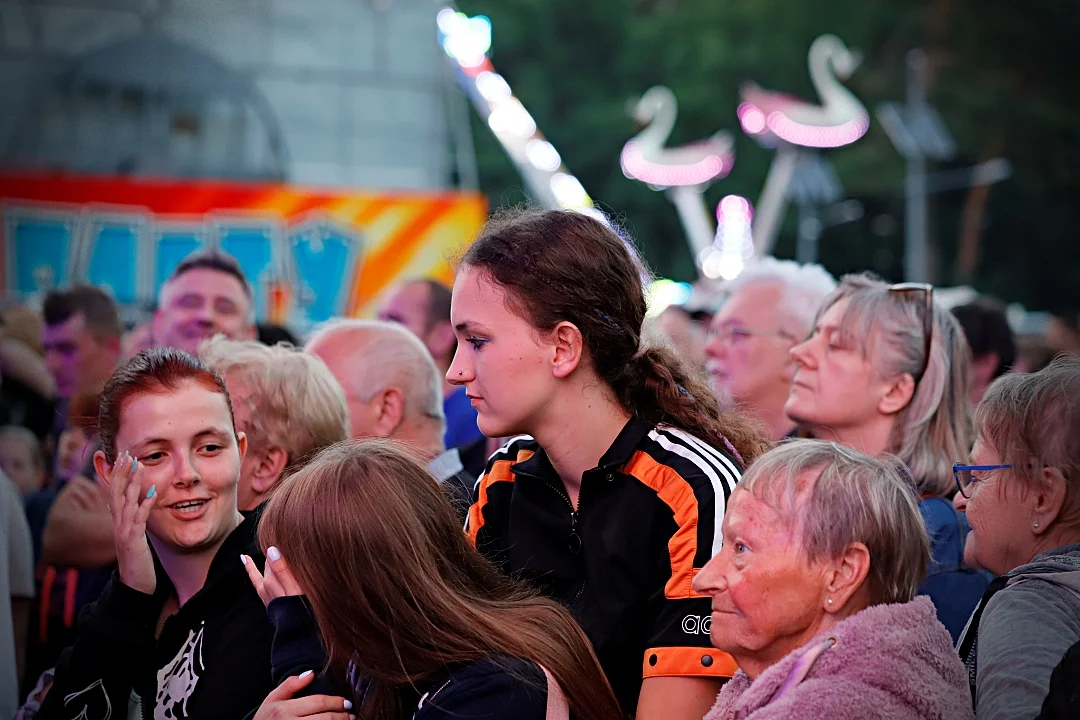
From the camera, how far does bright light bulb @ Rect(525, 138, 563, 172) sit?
1822cm

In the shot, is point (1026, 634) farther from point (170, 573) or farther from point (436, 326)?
point (436, 326)

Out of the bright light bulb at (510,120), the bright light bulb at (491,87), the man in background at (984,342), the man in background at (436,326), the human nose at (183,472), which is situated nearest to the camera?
the human nose at (183,472)

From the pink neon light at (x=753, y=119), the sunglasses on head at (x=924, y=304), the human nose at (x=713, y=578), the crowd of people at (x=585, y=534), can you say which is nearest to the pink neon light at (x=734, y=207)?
the pink neon light at (x=753, y=119)

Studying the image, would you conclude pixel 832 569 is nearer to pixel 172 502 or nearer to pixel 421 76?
pixel 172 502

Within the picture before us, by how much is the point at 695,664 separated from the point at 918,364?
163 centimetres

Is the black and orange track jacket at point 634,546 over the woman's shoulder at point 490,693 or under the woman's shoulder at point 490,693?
over

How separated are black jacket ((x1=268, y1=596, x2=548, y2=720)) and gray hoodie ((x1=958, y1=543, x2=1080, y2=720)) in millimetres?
849

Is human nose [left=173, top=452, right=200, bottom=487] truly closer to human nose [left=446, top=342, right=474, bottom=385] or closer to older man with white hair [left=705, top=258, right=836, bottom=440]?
human nose [left=446, top=342, right=474, bottom=385]

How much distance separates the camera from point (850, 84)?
3725cm

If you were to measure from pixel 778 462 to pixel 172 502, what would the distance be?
1.63 metres

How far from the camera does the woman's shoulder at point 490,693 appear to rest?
2375mm

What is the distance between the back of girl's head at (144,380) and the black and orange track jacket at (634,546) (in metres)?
0.96

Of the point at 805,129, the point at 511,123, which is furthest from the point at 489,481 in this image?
the point at 805,129

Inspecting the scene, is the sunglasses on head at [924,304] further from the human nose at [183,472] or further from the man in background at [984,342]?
the human nose at [183,472]
